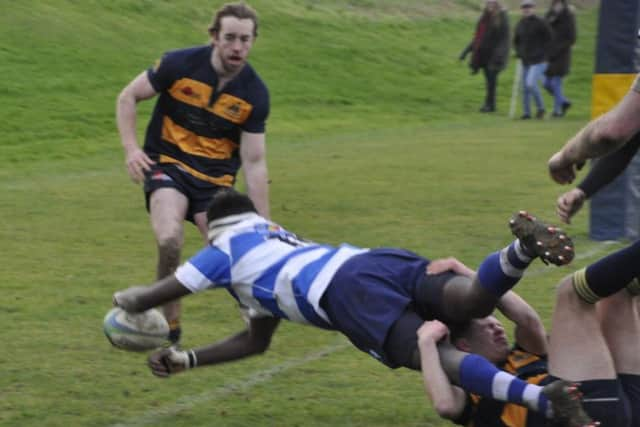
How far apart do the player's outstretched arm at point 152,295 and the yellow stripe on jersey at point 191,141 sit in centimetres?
174

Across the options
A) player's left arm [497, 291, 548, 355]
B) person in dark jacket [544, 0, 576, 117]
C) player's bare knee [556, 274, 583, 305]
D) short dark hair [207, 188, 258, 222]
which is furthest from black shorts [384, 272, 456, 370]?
person in dark jacket [544, 0, 576, 117]

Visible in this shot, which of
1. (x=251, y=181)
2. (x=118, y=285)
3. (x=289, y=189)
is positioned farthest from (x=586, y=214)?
(x=251, y=181)

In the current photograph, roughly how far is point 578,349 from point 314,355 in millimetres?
2424

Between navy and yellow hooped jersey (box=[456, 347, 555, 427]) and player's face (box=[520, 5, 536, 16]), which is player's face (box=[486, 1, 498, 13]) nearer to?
player's face (box=[520, 5, 536, 16])

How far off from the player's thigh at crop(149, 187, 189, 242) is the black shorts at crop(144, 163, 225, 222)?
0.13ft

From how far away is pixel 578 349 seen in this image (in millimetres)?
5293

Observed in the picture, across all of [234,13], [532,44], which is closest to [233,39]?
[234,13]

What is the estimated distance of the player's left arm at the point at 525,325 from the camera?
568 cm

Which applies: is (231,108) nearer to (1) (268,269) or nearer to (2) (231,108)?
(2) (231,108)

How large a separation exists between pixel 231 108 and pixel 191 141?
1.03 ft

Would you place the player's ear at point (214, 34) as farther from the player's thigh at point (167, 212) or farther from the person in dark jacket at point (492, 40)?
the person in dark jacket at point (492, 40)

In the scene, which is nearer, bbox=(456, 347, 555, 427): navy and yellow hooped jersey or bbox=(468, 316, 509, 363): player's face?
bbox=(456, 347, 555, 427): navy and yellow hooped jersey

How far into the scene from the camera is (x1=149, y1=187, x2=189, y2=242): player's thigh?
285 inches

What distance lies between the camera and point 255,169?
7.60 metres
